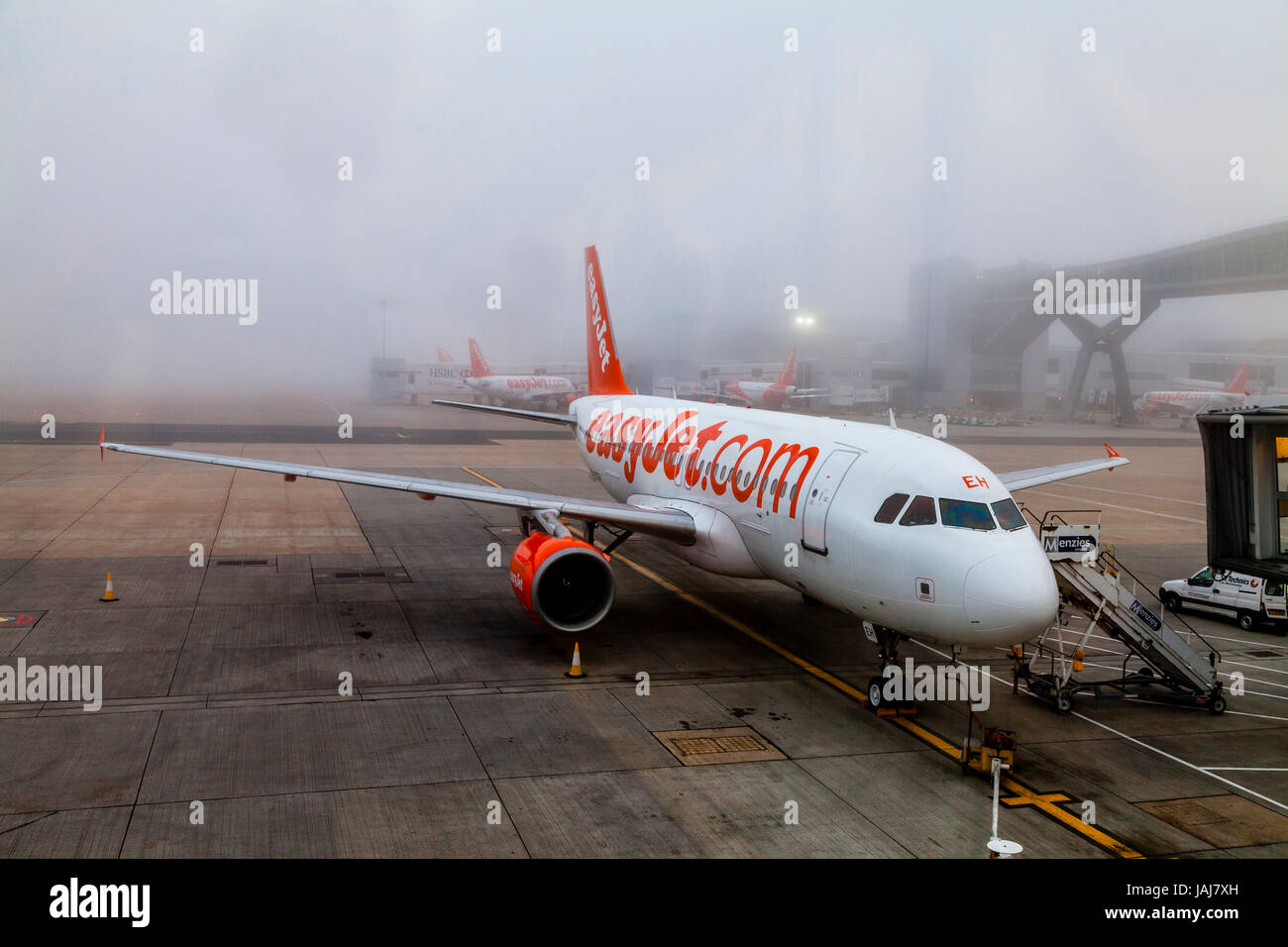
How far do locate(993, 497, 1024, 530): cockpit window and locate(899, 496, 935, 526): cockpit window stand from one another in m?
0.87

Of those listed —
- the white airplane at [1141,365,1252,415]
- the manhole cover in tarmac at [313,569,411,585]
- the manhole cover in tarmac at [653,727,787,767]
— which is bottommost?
the manhole cover in tarmac at [653,727,787,767]

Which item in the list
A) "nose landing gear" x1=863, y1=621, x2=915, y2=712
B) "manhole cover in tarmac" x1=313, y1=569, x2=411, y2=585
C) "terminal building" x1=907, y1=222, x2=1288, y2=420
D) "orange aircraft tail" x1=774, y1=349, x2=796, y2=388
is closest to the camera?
"nose landing gear" x1=863, y1=621, x2=915, y2=712

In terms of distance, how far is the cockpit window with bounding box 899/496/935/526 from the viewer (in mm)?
13836

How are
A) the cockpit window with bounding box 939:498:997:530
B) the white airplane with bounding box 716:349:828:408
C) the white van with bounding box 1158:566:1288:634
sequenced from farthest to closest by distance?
the white airplane with bounding box 716:349:828:408, the white van with bounding box 1158:566:1288:634, the cockpit window with bounding box 939:498:997:530

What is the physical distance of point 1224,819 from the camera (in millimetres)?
11578

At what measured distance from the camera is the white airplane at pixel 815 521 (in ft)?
43.2

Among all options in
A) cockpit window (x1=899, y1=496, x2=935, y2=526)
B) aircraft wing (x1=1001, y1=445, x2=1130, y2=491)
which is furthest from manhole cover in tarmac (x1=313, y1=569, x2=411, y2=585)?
aircraft wing (x1=1001, y1=445, x2=1130, y2=491)

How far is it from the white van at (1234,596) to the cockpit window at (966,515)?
38.3 ft

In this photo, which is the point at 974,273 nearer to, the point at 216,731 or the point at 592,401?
the point at 592,401

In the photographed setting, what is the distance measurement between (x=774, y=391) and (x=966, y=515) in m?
55.6

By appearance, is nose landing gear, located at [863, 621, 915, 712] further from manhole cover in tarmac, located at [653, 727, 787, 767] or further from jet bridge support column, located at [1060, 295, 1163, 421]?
jet bridge support column, located at [1060, 295, 1163, 421]
